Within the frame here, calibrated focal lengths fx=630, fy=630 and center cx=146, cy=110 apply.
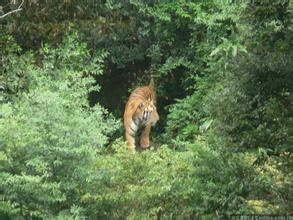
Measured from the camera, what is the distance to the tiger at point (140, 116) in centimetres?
1090

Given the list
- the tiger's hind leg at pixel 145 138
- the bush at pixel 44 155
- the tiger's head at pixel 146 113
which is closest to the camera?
the bush at pixel 44 155

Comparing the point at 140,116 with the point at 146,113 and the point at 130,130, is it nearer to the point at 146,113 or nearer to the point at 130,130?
the point at 146,113

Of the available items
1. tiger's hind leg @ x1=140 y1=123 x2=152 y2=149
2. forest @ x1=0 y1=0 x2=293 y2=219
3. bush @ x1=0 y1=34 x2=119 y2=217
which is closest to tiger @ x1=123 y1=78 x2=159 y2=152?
tiger's hind leg @ x1=140 y1=123 x2=152 y2=149

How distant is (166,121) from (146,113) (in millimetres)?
829

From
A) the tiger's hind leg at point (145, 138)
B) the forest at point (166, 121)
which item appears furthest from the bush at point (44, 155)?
the tiger's hind leg at point (145, 138)

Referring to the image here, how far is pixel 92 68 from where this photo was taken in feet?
35.7

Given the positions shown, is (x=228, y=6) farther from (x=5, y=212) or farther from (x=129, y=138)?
(x=5, y=212)

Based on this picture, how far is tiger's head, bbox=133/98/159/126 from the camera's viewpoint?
35.6ft

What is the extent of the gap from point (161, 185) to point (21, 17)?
17.4 feet

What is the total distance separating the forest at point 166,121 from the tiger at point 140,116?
28 cm

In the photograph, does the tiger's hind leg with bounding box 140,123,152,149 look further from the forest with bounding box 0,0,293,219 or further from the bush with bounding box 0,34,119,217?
the bush with bounding box 0,34,119,217

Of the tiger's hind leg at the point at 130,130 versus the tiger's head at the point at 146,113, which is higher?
the tiger's head at the point at 146,113

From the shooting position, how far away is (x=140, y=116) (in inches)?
432

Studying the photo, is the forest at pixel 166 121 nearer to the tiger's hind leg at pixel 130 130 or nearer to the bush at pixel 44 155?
the bush at pixel 44 155
